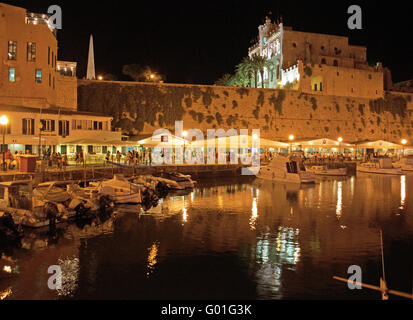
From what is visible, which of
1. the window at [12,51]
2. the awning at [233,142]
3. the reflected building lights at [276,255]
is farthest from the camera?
the window at [12,51]

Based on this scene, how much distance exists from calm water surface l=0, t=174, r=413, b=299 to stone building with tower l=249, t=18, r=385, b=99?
44377 mm

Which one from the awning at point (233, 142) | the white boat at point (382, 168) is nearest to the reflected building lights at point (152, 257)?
the awning at point (233, 142)

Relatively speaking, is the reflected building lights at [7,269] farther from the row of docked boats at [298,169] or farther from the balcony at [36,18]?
the balcony at [36,18]

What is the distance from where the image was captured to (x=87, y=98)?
47000mm

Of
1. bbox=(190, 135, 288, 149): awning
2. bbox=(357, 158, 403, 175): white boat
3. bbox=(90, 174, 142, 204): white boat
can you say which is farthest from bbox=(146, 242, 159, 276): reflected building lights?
bbox=(357, 158, 403, 175): white boat

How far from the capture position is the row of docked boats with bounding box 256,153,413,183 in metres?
31.0

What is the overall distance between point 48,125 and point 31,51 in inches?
332

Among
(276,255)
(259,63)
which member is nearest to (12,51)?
(276,255)

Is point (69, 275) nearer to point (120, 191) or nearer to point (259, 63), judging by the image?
point (120, 191)

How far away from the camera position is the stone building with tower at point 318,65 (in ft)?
203

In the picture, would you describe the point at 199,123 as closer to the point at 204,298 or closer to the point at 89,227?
the point at 89,227

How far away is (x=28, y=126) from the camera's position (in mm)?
28625

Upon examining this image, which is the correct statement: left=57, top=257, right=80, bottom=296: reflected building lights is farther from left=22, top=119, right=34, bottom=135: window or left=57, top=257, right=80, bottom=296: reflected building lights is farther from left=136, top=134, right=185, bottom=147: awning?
left=136, top=134, right=185, bottom=147: awning

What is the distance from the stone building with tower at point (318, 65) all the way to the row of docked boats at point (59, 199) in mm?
45295
